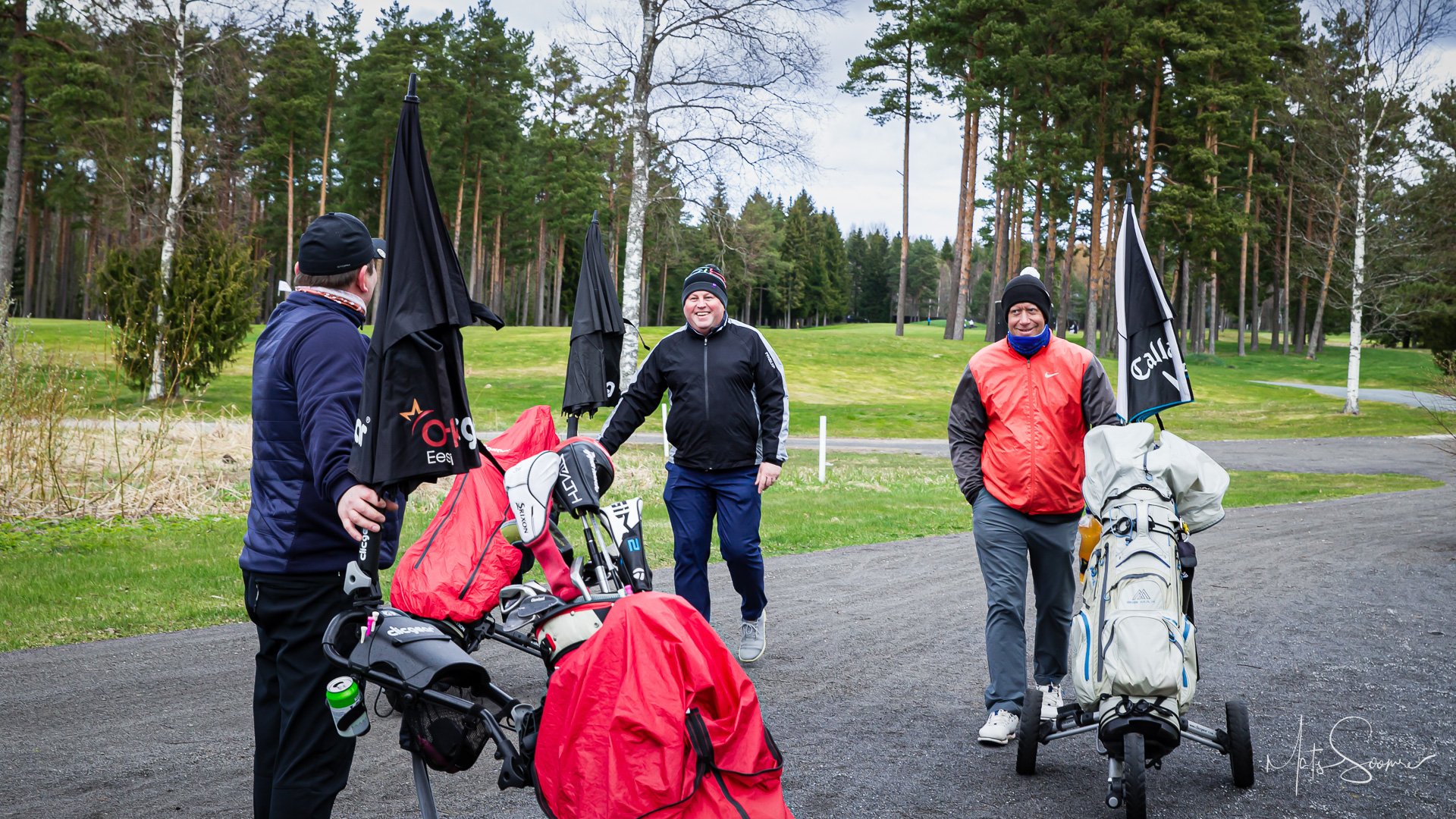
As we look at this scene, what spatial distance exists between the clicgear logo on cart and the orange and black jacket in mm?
2979

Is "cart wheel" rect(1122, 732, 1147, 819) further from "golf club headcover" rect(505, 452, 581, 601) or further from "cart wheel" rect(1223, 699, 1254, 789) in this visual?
"golf club headcover" rect(505, 452, 581, 601)

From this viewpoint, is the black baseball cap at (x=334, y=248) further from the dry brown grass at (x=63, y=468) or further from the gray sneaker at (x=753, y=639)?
the dry brown grass at (x=63, y=468)

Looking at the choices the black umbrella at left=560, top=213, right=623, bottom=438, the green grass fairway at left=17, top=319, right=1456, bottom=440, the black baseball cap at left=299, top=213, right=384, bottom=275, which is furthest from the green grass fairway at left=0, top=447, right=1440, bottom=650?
the green grass fairway at left=17, top=319, right=1456, bottom=440

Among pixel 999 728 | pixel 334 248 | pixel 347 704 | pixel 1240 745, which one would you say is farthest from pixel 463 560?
Result: pixel 1240 745

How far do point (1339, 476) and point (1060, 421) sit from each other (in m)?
16.9

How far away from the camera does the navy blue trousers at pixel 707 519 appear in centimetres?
637

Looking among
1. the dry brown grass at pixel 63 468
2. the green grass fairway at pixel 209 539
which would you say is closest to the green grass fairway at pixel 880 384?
the dry brown grass at pixel 63 468

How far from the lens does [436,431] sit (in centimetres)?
285

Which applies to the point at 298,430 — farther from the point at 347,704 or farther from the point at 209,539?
the point at 209,539

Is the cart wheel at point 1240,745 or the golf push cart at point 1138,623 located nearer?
the golf push cart at point 1138,623

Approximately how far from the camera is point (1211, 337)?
61750mm

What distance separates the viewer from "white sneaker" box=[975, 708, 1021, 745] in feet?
16.7

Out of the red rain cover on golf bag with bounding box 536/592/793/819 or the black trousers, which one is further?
the black trousers

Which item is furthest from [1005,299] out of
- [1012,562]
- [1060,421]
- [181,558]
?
[181,558]
